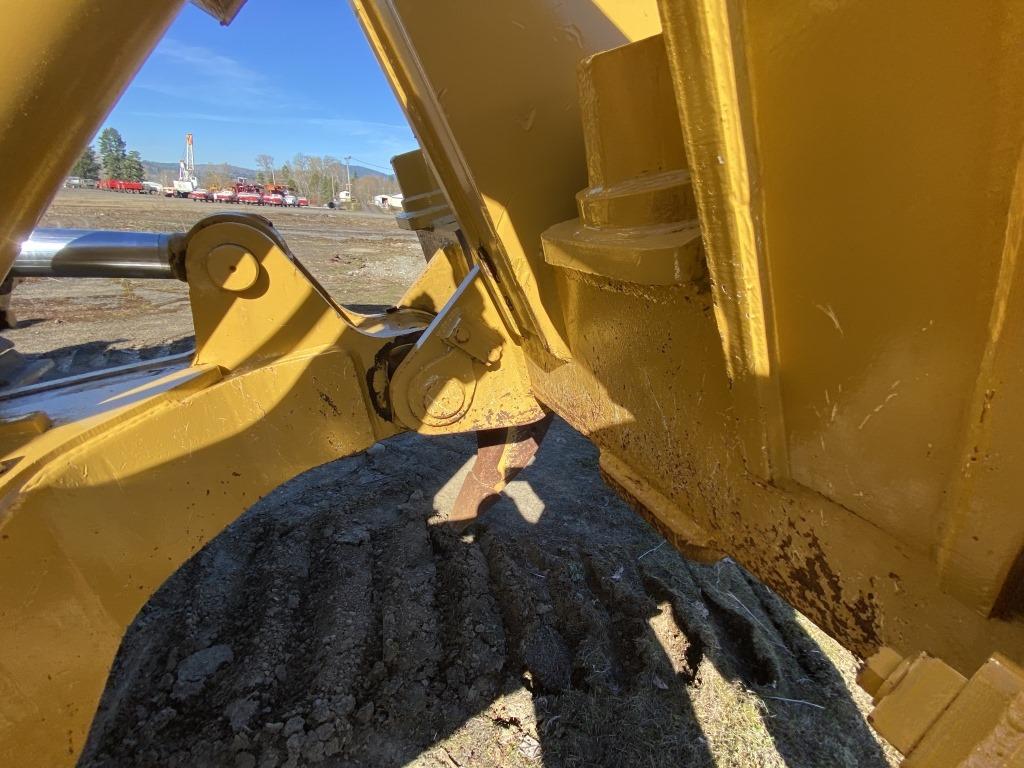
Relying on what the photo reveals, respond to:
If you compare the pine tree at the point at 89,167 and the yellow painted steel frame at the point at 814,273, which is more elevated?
the pine tree at the point at 89,167

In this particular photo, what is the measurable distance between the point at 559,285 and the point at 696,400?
1.84 ft

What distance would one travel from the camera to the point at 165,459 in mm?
1468

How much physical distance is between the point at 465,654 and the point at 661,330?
1798 mm

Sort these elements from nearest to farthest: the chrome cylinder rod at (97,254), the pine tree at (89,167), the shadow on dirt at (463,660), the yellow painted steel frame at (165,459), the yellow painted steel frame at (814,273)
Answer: the yellow painted steel frame at (814,273) → the yellow painted steel frame at (165,459) → the chrome cylinder rod at (97,254) → the shadow on dirt at (463,660) → the pine tree at (89,167)

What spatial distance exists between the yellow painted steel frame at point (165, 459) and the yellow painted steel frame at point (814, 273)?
83cm

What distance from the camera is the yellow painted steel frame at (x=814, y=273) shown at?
0.56 metres

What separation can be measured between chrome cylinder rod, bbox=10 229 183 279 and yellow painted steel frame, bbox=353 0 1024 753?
3.36 feet

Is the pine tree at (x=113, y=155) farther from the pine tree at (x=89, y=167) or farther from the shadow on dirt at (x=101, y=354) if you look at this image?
the shadow on dirt at (x=101, y=354)

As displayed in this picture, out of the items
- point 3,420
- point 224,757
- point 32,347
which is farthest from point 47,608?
point 32,347

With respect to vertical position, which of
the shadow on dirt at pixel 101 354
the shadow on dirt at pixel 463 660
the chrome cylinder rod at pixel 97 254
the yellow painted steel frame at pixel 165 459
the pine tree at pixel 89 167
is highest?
the pine tree at pixel 89 167

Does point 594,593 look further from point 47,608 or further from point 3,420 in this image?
point 3,420

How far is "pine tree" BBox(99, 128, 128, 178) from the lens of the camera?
177ft

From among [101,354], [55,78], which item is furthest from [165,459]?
[101,354]

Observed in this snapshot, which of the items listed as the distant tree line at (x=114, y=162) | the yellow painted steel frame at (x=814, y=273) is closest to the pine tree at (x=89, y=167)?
the distant tree line at (x=114, y=162)
